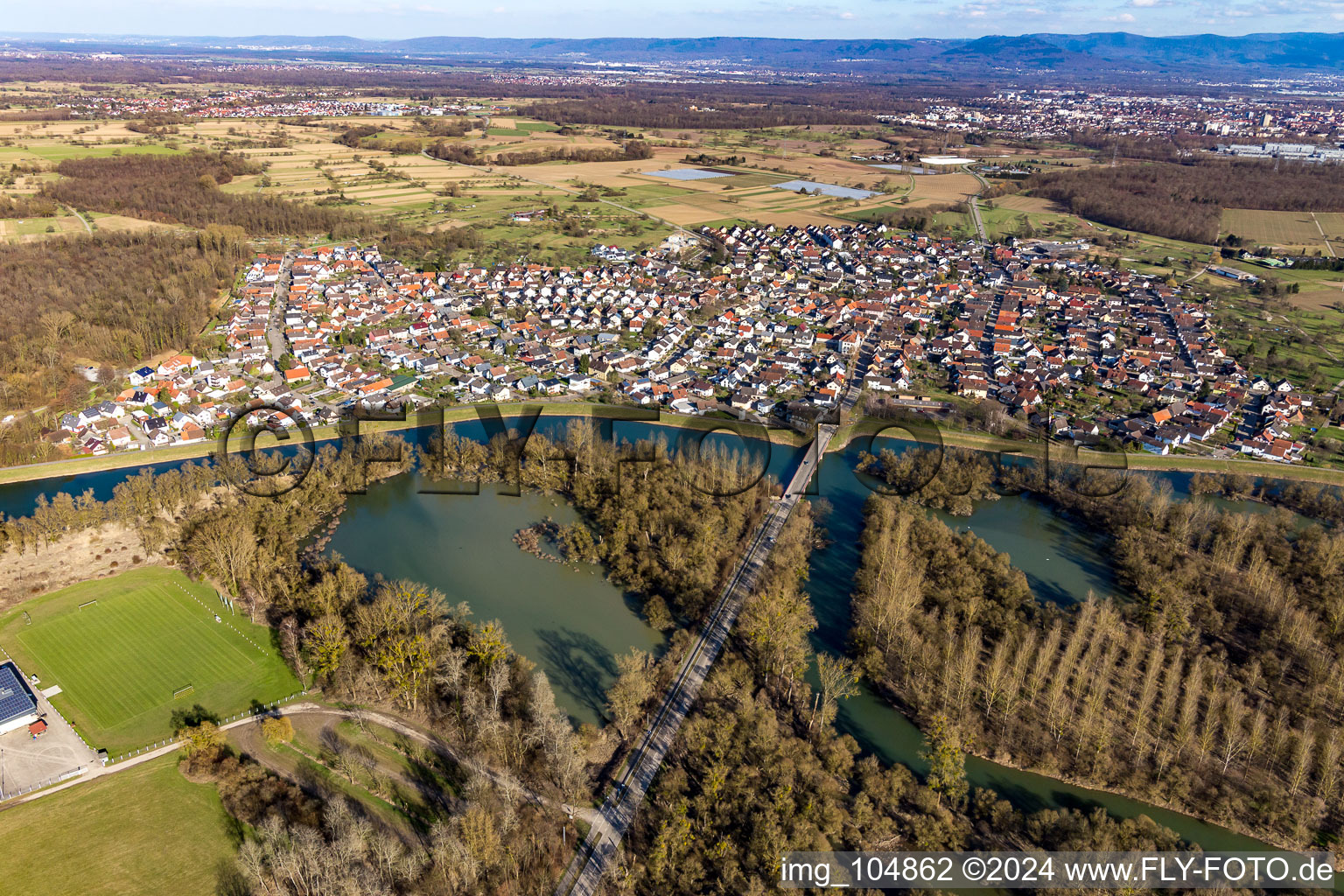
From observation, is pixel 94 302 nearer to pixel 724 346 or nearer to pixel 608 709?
pixel 724 346

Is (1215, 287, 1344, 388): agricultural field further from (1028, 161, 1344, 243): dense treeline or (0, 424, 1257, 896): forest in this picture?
(0, 424, 1257, 896): forest

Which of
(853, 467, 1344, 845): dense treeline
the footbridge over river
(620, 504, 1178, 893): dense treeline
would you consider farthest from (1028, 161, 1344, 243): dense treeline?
(620, 504, 1178, 893): dense treeline

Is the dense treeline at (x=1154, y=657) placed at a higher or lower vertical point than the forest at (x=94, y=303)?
lower

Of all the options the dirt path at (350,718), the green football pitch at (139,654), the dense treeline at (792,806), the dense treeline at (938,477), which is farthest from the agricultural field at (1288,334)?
the green football pitch at (139,654)

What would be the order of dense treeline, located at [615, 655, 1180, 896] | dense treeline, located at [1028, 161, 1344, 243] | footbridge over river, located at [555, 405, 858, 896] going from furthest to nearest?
dense treeline, located at [1028, 161, 1344, 243]
footbridge over river, located at [555, 405, 858, 896]
dense treeline, located at [615, 655, 1180, 896]

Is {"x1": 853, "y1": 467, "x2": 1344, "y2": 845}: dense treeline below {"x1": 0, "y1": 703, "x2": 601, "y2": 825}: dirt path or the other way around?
the other way around


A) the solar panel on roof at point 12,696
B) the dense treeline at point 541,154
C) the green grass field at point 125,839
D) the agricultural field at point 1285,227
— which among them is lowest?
the green grass field at point 125,839

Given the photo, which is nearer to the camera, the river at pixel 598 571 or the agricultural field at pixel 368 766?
the agricultural field at pixel 368 766

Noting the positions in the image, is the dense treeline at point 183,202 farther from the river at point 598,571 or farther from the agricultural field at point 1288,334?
the agricultural field at point 1288,334

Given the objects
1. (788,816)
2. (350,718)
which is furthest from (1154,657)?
(350,718)
